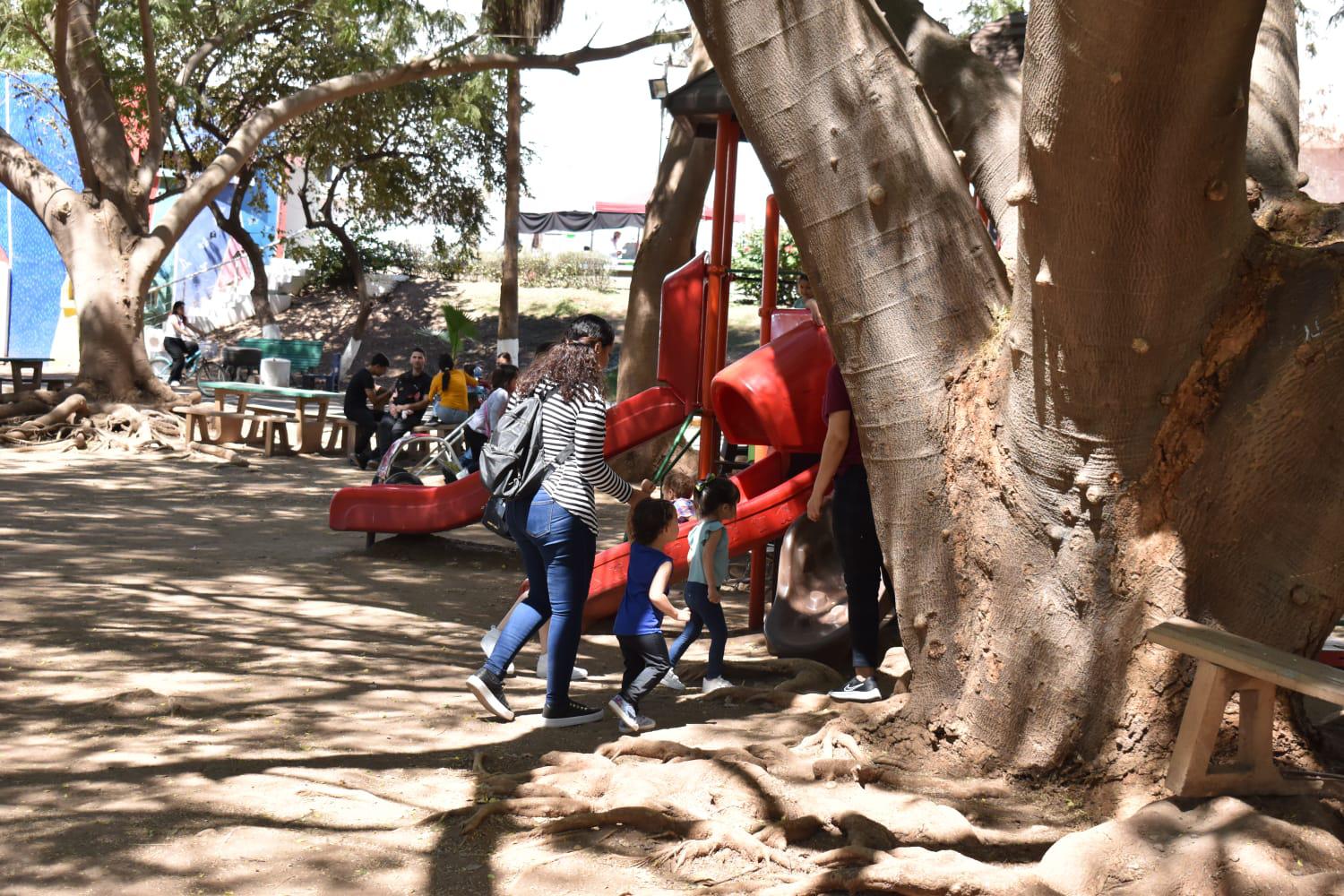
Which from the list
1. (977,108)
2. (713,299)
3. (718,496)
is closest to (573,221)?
(713,299)

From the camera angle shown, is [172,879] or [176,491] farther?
[176,491]

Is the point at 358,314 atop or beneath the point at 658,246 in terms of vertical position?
atop

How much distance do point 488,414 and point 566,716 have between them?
515cm

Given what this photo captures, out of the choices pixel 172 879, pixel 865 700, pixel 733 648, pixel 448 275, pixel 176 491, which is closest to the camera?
pixel 172 879

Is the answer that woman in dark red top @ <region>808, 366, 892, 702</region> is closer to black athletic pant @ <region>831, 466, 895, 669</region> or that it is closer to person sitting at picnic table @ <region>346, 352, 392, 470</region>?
black athletic pant @ <region>831, 466, 895, 669</region>

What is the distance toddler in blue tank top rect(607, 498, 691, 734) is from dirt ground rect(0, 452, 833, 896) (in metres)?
0.19

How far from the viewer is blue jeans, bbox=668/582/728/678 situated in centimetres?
613

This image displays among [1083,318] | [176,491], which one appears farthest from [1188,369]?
[176,491]

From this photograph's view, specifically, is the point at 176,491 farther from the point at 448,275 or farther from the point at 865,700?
the point at 448,275

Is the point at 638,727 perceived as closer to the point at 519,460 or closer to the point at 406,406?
the point at 519,460

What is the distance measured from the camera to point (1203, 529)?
430 cm

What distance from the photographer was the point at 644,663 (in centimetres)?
542

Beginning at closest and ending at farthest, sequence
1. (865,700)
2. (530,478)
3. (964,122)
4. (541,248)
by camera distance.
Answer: (530,478)
(865,700)
(964,122)
(541,248)

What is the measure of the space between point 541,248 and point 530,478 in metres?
42.7
